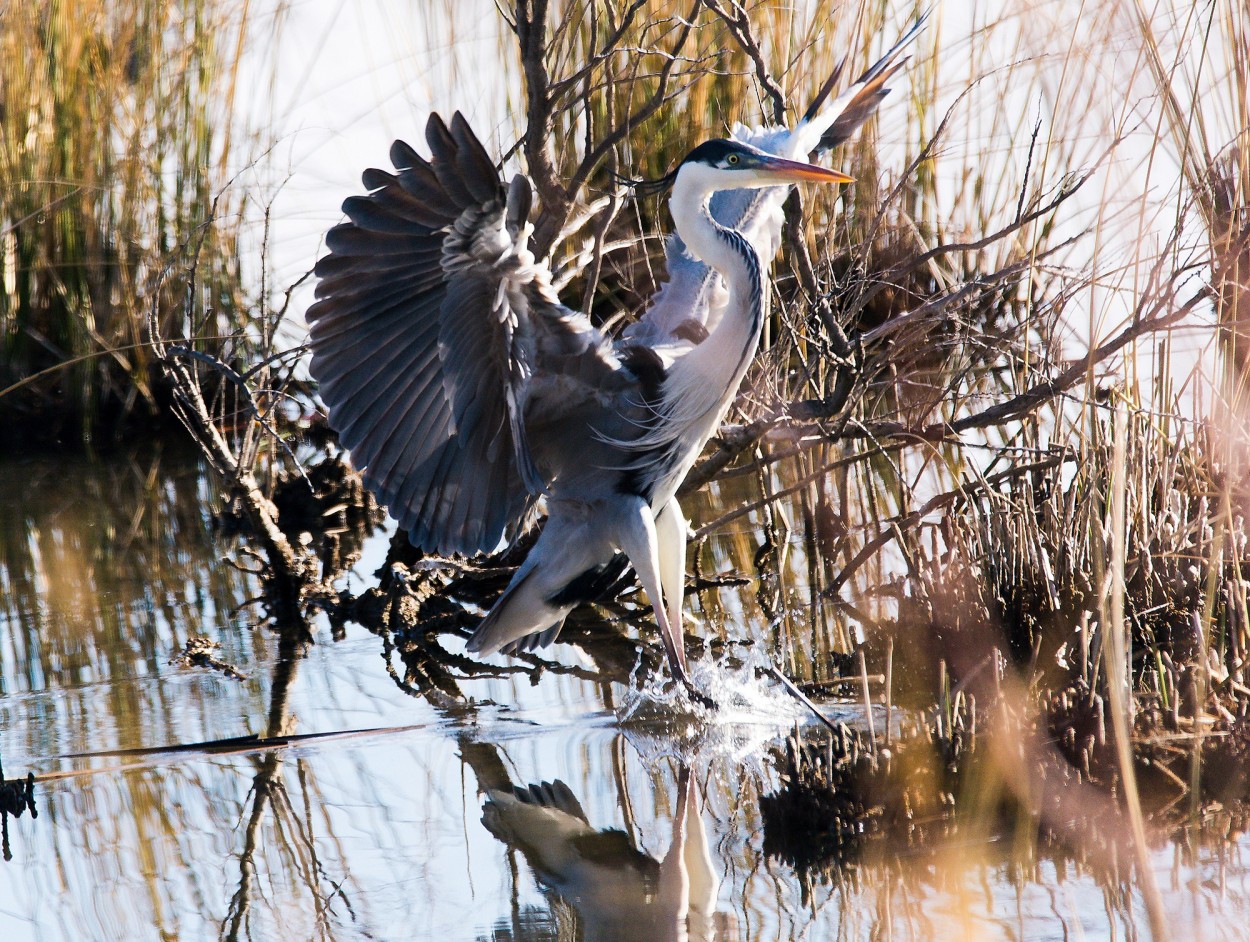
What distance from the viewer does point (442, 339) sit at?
11.1 feet

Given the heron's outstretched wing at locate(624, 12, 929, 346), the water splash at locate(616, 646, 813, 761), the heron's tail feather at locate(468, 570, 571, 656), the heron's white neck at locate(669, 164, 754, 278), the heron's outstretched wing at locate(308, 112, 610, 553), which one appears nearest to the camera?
the heron's outstretched wing at locate(308, 112, 610, 553)

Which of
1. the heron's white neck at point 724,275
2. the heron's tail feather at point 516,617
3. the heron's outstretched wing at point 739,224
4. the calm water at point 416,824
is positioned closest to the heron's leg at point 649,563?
the calm water at point 416,824

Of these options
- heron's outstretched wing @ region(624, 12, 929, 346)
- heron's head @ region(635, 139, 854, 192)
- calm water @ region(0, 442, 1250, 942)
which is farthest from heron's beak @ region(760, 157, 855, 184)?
calm water @ region(0, 442, 1250, 942)

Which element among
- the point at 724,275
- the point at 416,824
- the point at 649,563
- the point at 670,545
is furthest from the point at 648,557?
the point at 416,824

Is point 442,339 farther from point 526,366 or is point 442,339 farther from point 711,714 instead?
point 711,714

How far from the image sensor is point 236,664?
430 centimetres

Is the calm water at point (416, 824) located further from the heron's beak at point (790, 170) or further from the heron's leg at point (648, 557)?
the heron's beak at point (790, 170)

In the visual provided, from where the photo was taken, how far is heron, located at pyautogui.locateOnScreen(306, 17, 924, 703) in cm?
327

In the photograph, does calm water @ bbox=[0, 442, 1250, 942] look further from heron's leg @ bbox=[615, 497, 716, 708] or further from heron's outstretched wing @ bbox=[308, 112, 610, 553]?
heron's outstretched wing @ bbox=[308, 112, 610, 553]

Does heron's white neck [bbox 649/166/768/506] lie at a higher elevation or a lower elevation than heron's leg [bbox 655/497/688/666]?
higher

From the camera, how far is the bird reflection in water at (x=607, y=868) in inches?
103

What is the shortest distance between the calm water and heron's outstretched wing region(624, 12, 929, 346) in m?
0.96

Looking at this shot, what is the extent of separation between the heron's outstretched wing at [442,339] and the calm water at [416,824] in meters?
0.59

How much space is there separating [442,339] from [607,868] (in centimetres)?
128
